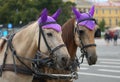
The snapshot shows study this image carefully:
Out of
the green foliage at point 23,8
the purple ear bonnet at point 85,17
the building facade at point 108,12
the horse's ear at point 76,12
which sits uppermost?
the horse's ear at point 76,12

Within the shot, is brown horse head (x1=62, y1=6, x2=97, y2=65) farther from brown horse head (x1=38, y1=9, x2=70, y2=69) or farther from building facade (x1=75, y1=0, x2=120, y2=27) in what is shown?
building facade (x1=75, y1=0, x2=120, y2=27)

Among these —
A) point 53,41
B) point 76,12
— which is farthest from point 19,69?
point 76,12

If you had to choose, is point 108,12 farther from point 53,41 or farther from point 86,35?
point 53,41

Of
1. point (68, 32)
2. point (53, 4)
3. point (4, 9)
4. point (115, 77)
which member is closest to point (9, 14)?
point (4, 9)

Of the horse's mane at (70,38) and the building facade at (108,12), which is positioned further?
the building facade at (108,12)

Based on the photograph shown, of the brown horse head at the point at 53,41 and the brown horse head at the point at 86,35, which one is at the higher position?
the brown horse head at the point at 53,41

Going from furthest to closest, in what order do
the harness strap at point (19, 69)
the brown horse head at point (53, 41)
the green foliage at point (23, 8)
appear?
Answer: 1. the green foliage at point (23, 8)
2. the harness strap at point (19, 69)
3. the brown horse head at point (53, 41)

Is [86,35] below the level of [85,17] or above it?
below

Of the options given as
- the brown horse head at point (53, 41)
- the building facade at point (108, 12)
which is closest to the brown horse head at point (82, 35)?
the brown horse head at point (53, 41)

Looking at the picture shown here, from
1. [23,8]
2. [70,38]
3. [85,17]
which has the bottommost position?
[23,8]

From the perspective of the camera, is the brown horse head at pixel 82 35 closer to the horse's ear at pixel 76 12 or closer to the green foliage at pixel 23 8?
the horse's ear at pixel 76 12

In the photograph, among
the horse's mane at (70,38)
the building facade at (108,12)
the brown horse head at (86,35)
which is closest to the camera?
the brown horse head at (86,35)

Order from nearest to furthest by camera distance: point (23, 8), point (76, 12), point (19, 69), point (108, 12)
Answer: point (19, 69)
point (76, 12)
point (23, 8)
point (108, 12)

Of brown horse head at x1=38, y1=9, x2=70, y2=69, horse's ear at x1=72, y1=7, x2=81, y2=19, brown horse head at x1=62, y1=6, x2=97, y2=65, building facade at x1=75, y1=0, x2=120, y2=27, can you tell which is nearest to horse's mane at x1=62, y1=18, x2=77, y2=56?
brown horse head at x1=62, y1=6, x2=97, y2=65
